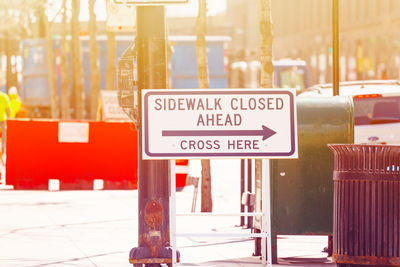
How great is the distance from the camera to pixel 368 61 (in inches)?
3039

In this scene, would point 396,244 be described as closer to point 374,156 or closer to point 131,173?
point 374,156

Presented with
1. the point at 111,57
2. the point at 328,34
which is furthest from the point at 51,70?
the point at 328,34

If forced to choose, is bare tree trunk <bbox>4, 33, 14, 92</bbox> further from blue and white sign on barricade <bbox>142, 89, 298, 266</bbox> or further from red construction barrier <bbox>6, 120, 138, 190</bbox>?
blue and white sign on barricade <bbox>142, 89, 298, 266</bbox>

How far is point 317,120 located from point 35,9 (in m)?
39.5

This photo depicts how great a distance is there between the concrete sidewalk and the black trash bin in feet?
5.22

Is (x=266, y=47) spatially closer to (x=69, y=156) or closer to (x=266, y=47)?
(x=266, y=47)

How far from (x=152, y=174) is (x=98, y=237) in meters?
3.60

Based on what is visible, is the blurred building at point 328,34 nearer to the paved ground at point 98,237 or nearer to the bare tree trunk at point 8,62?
the bare tree trunk at point 8,62

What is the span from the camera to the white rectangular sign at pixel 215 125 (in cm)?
877

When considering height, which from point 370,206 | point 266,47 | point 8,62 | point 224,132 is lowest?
point 370,206

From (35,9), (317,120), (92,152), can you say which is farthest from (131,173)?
(35,9)

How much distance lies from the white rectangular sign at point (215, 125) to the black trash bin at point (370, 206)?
1.59ft

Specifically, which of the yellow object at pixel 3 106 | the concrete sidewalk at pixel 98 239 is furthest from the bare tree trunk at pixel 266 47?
the yellow object at pixel 3 106

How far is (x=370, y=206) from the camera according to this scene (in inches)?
345
